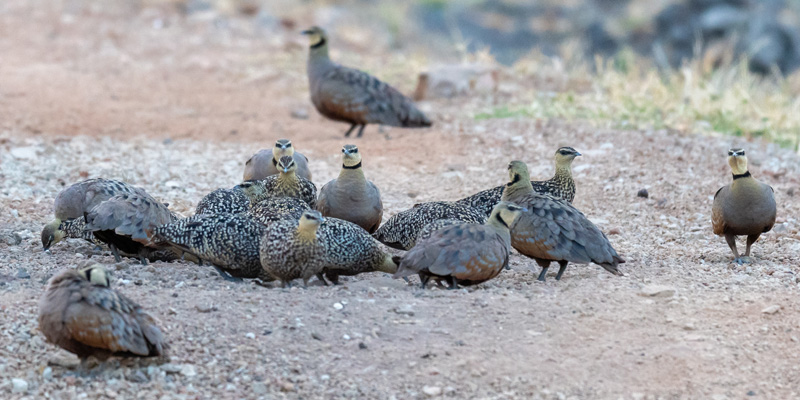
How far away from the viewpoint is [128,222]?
6402 mm

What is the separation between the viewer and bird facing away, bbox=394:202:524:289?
5852mm

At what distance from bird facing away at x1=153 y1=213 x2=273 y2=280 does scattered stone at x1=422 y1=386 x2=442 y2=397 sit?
2.04 meters

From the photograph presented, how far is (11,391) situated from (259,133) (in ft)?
22.9

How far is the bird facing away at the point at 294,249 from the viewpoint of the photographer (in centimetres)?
584

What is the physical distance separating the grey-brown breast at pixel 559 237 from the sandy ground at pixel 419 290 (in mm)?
185

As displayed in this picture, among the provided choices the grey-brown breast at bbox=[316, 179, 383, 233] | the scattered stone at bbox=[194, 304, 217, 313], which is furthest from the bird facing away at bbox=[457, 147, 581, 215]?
the scattered stone at bbox=[194, 304, 217, 313]

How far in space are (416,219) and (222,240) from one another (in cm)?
154

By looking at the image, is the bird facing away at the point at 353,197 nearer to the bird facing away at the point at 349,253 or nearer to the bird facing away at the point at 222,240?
the bird facing away at the point at 349,253

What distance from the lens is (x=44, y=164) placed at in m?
9.30

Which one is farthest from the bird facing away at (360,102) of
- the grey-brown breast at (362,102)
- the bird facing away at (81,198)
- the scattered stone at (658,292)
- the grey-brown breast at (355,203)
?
the scattered stone at (658,292)

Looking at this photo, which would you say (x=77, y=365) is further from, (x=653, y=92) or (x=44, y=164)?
(x=653, y=92)

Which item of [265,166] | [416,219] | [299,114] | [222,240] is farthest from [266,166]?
[299,114]

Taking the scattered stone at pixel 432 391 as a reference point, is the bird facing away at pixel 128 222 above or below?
above

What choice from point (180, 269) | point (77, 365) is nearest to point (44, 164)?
point (180, 269)
